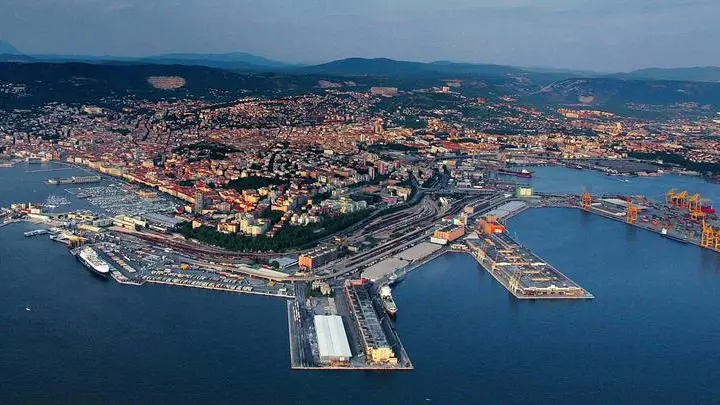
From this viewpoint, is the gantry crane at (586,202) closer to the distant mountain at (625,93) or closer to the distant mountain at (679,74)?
the distant mountain at (625,93)

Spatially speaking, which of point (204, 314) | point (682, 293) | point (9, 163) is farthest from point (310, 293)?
point (9, 163)

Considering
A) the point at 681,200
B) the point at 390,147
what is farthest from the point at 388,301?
the point at 390,147

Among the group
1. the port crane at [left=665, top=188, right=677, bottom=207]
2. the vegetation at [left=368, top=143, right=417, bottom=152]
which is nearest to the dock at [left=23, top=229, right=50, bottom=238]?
the vegetation at [left=368, top=143, right=417, bottom=152]

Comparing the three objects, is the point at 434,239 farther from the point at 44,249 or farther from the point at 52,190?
the point at 52,190

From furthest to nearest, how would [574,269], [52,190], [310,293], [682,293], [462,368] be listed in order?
[52,190] < [574,269] < [682,293] < [310,293] < [462,368]

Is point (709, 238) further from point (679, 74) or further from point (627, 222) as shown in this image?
point (679, 74)

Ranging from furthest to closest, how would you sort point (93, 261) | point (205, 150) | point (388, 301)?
1. point (205, 150)
2. point (93, 261)
3. point (388, 301)
